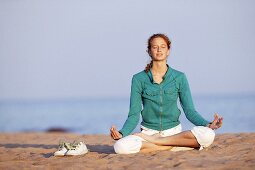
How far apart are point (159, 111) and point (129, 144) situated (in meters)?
0.62

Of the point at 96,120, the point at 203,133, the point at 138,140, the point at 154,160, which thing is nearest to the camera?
the point at 154,160

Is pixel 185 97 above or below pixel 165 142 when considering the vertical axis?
above

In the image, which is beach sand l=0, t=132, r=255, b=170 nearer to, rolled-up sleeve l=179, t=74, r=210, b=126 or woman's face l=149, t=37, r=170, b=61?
rolled-up sleeve l=179, t=74, r=210, b=126

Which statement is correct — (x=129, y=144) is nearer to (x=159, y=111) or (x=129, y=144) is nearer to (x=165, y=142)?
(x=165, y=142)

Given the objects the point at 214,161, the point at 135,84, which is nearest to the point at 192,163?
the point at 214,161

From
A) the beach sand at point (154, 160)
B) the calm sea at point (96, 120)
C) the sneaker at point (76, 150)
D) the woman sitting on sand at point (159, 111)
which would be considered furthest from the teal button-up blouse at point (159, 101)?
the calm sea at point (96, 120)

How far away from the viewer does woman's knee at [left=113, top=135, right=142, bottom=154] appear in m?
7.19

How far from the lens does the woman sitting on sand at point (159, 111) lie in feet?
23.7

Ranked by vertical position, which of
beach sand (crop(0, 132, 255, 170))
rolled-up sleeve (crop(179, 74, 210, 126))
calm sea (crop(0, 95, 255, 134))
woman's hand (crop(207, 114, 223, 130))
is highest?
rolled-up sleeve (crop(179, 74, 210, 126))

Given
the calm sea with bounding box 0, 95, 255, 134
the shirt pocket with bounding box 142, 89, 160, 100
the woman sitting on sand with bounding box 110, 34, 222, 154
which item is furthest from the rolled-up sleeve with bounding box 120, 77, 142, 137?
the calm sea with bounding box 0, 95, 255, 134

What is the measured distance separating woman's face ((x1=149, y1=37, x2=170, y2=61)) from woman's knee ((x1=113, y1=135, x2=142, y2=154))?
1114 mm

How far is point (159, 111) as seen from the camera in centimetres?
743

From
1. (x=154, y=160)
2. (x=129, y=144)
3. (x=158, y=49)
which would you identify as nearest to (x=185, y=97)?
(x=158, y=49)

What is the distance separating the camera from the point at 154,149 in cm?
739
